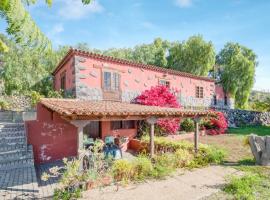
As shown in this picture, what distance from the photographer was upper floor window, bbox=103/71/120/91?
51.5 ft

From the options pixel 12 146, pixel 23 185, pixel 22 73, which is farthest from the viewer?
pixel 22 73

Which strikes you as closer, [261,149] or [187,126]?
[261,149]

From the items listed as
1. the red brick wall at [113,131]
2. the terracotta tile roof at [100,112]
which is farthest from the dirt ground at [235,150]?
the red brick wall at [113,131]

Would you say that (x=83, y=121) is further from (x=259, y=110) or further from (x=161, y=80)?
(x=259, y=110)

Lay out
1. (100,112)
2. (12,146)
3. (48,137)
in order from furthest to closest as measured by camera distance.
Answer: (48,137)
(12,146)
(100,112)

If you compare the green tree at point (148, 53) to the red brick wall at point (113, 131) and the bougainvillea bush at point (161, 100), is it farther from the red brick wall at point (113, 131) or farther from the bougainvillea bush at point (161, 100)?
A: the red brick wall at point (113, 131)

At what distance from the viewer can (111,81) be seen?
16031 mm

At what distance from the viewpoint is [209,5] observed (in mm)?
10117

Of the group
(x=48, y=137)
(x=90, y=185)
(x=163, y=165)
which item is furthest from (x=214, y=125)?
(x=90, y=185)

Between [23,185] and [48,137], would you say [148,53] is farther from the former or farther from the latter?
[23,185]

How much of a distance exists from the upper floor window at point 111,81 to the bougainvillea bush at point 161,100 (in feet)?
7.45

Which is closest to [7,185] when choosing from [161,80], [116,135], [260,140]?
[116,135]

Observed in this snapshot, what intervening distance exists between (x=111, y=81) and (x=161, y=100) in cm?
438

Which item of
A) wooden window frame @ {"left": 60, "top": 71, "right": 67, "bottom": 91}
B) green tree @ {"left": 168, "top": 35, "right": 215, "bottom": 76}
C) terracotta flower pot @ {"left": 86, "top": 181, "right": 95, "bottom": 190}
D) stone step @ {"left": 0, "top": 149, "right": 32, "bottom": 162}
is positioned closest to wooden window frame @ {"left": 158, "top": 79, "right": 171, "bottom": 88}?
wooden window frame @ {"left": 60, "top": 71, "right": 67, "bottom": 91}
